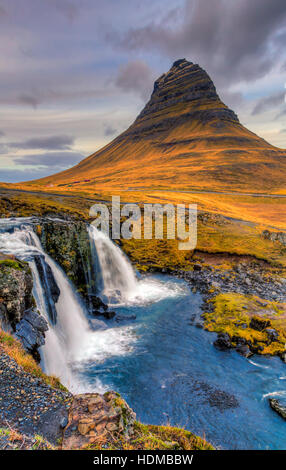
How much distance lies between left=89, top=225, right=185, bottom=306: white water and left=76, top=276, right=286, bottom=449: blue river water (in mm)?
5123

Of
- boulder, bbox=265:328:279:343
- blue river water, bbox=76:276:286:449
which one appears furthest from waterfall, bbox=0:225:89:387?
boulder, bbox=265:328:279:343

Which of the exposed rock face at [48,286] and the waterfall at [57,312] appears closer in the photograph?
the waterfall at [57,312]

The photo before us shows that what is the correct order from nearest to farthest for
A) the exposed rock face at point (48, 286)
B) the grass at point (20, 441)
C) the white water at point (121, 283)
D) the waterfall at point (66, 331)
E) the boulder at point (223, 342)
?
the grass at point (20, 441), the waterfall at point (66, 331), the boulder at point (223, 342), the exposed rock face at point (48, 286), the white water at point (121, 283)

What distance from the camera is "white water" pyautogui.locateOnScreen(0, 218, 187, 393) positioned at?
14.8 meters

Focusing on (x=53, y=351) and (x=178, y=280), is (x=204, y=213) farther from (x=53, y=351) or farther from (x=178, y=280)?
(x=53, y=351)

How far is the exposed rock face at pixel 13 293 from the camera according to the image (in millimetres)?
11680

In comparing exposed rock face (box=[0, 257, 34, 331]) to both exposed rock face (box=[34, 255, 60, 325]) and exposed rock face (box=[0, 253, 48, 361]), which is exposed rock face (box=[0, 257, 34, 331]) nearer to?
exposed rock face (box=[0, 253, 48, 361])

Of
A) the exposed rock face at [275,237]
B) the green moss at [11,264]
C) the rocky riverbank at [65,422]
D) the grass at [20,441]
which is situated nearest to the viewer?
the grass at [20,441]

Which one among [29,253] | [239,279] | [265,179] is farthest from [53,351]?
[265,179]

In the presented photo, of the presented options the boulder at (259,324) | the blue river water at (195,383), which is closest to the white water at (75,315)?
the blue river water at (195,383)

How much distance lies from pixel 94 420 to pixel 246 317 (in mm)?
16289

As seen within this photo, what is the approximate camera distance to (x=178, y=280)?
30.5m

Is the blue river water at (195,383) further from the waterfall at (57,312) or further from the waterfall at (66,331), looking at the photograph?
the waterfall at (57,312)
